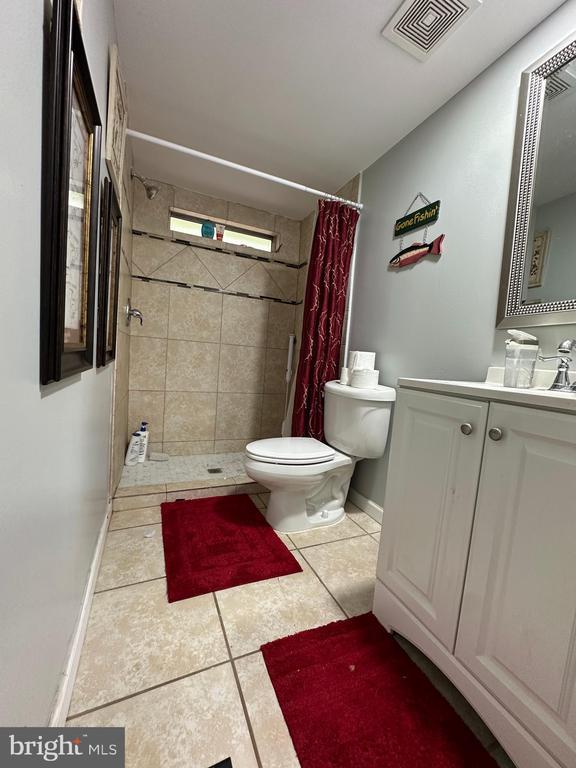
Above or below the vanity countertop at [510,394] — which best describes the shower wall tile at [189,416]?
below

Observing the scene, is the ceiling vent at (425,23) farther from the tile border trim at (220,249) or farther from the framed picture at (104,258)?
the tile border trim at (220,249)

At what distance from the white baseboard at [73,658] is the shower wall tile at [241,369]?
1.49 metres

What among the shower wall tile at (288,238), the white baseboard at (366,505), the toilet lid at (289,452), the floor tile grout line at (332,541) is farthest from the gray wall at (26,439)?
the shower wall tile at (288,238)

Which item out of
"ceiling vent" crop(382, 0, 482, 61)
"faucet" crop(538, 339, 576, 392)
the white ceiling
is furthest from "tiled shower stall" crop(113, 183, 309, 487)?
"faucet" crop(538, 339, 576, 392)

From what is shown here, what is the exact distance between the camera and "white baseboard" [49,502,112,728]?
66cm

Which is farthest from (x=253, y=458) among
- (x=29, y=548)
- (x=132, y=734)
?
(x=29, y=548)

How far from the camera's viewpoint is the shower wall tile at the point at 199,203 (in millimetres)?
2242

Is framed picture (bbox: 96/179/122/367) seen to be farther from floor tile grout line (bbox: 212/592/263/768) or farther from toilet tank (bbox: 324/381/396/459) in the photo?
toilet tank (bbox: 324/381/396/459)

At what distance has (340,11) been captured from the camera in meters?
1.07

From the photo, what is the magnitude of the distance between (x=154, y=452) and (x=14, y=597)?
2.01 metres

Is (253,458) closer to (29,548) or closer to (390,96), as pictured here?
(29,548)

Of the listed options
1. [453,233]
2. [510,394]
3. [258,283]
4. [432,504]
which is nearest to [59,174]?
[510,394]

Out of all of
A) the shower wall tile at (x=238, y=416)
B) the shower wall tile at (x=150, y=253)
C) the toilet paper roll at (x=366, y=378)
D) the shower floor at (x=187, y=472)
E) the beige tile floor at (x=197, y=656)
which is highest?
the shower wall tile at (x=150, y=253)

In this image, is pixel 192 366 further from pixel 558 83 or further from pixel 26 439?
pixel 558 83
